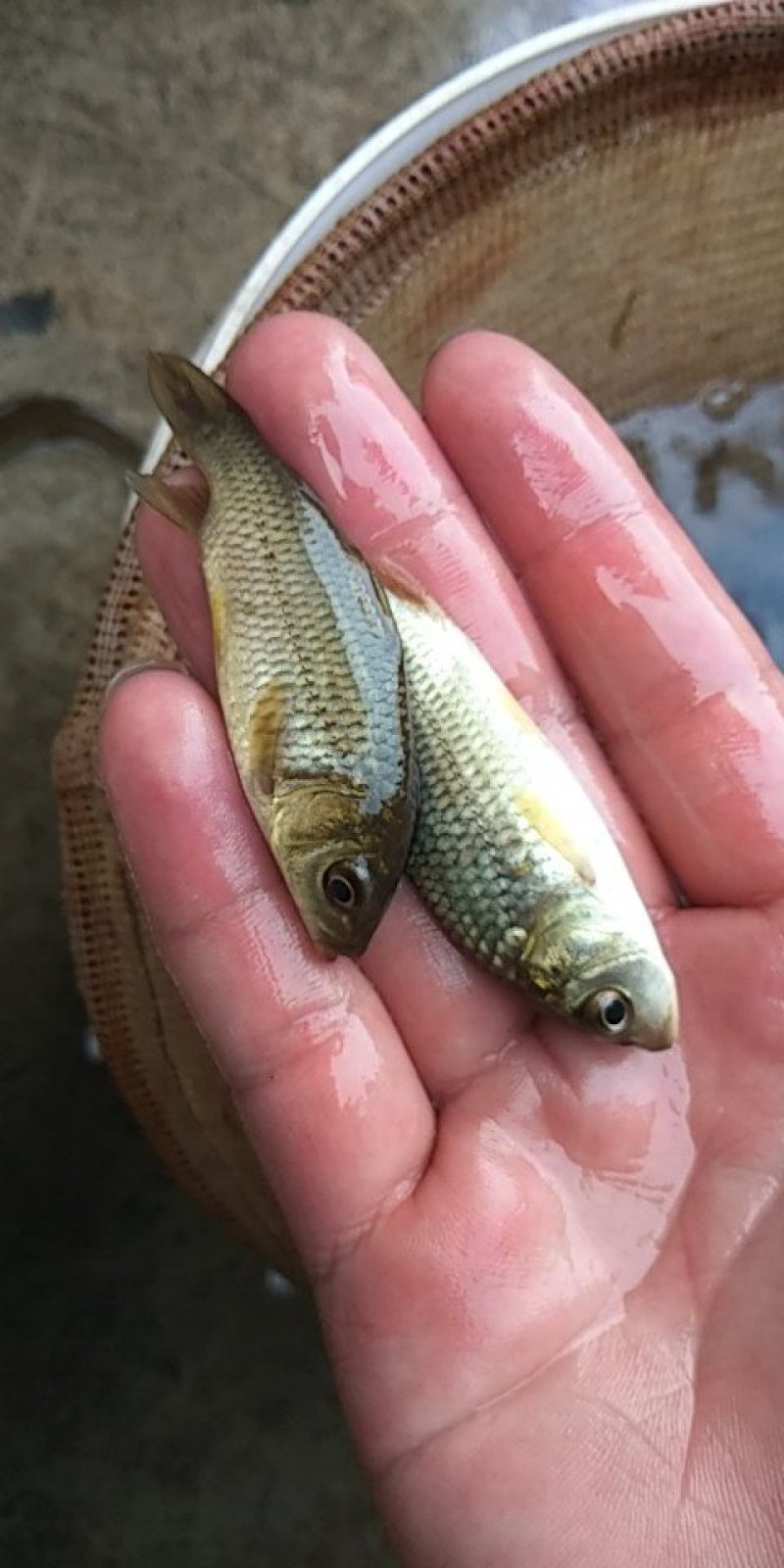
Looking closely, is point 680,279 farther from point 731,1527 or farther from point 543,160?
point 731,1527

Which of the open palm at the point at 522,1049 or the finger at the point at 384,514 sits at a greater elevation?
the finger at the point at 384,514

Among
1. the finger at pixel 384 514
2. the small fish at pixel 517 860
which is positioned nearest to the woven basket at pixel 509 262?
the finger at pixel 384 514

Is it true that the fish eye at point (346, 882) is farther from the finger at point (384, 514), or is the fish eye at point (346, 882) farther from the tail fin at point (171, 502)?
the tail fin at point (171, 502)

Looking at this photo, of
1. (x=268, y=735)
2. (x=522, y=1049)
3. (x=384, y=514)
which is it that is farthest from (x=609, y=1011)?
(x=384, y=514)

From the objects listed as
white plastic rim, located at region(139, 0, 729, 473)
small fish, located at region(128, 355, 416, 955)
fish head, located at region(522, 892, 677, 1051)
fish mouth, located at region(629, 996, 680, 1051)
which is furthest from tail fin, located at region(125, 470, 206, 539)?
fish mouth, located at region(629, 996, 680, 1051)

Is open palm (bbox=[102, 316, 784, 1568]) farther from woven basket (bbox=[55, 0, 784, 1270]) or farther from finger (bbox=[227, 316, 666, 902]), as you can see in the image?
woven basket (bbox=[55, 0, 784, 1270])

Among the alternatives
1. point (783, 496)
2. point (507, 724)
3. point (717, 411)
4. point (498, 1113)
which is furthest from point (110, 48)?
point (498, 1113)
